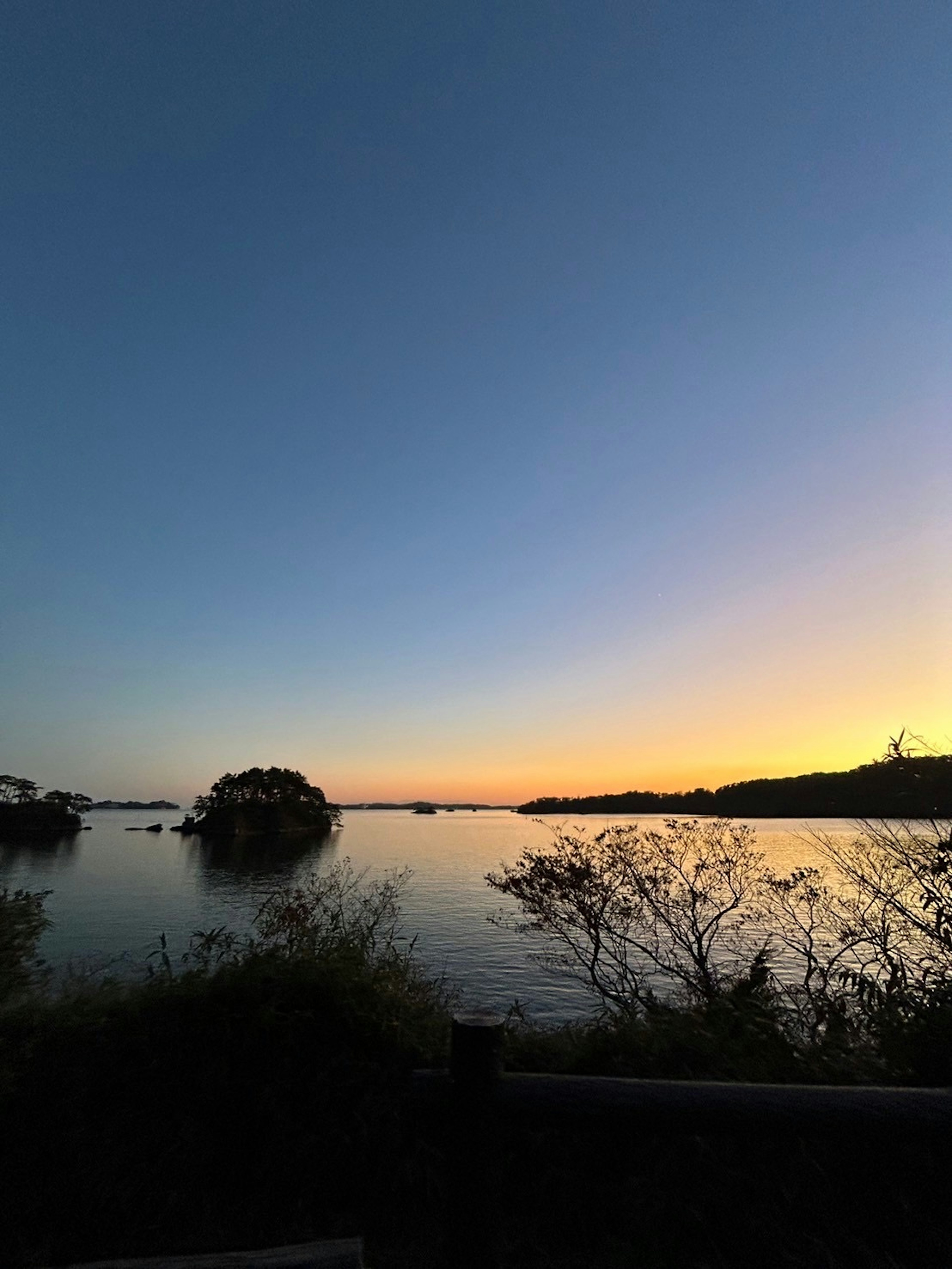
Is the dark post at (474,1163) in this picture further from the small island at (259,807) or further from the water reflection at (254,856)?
the small island at (259,807)

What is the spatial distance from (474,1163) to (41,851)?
8197 centimetres

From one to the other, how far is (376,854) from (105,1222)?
193 feet

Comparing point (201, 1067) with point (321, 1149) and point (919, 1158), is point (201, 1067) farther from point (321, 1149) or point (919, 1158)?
point (919, 1158)

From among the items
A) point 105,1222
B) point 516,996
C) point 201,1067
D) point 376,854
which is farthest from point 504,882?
point 376,854

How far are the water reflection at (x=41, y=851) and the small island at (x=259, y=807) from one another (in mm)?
17374

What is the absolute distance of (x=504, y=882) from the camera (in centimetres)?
1148

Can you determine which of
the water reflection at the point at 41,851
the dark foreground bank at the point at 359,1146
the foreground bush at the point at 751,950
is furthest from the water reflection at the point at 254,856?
Answer: the dark foreground bank at the point at 359,1146

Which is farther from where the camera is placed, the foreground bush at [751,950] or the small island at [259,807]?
the small island at [259,807]

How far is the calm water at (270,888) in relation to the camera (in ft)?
54.2

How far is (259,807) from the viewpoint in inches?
3802

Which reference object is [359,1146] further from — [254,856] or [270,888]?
[254,856]

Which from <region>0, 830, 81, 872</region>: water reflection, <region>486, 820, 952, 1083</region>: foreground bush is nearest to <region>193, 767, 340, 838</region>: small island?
<region>0, 830, 81, 872</region>: water reflection

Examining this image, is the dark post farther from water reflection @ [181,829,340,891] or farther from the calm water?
water reflection @ [181,829,340,891]

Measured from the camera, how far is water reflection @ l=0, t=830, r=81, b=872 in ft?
173
